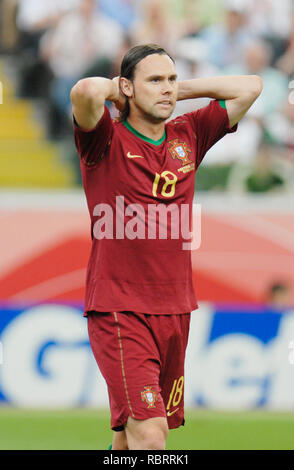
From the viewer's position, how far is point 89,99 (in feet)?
12.3

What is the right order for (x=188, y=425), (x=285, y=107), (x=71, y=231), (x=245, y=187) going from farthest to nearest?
(x=285, y=107) < (x=245, y=187) < (x=71, y=231) < (x=188, y=425)

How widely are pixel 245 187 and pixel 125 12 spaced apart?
243cm

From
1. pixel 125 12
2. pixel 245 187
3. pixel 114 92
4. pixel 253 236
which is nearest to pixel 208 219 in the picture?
pixel 253 236

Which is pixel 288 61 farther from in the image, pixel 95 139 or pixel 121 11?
pixel 95 139

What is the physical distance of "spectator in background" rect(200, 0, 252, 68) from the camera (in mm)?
8977

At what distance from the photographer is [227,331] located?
701cm

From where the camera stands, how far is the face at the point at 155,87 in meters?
3.97

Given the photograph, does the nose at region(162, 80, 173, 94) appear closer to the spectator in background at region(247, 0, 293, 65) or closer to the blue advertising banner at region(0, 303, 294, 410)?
the blue advertising banner at region(0, 303, 294, 410)

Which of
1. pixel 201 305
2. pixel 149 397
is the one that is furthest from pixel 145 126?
pixel 201 305

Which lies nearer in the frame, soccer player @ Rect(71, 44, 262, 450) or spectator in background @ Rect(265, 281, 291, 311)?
soccer player @ Rect(71, 44, 262, 450)

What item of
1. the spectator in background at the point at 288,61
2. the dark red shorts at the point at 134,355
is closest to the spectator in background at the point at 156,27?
the spectator in background at the point at 288,61

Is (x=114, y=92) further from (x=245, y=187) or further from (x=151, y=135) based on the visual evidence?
(x=245, y=187)

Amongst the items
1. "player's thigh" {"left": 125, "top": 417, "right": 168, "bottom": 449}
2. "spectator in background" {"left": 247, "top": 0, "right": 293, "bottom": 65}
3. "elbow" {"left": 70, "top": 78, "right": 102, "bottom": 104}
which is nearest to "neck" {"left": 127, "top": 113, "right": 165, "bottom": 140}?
"elbow" {"left": 70, "top": 78, "right": 102, "bottom": 104}

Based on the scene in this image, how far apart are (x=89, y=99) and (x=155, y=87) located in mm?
381
